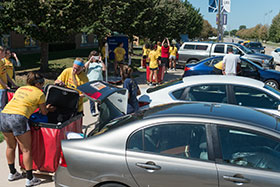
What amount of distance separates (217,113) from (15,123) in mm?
2803

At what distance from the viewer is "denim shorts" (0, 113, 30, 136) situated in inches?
173

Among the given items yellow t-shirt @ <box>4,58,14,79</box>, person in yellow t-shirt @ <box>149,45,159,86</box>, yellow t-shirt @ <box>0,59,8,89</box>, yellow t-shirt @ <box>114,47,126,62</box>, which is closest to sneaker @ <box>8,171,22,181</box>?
yellow t-shirt @ <box>0,59,8,89</box>

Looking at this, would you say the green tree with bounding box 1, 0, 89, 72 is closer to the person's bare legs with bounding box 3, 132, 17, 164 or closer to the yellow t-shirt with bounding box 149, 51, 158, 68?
the yellow t-shirt with bounding box 149, 51, 158, 68

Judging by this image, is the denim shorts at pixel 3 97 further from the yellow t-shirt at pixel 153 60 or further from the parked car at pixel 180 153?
the yellow t-shirt at pixel 153 60

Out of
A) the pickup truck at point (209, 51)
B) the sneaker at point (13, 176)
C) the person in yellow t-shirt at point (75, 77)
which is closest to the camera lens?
the sneaker at point (13, 176)

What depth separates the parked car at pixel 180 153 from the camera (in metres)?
3.22

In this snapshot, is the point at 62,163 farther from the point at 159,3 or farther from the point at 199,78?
the point at 159,3

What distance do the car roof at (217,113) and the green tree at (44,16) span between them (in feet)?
32.3

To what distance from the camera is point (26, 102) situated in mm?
4457

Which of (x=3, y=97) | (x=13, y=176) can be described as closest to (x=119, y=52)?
(x=3, y=97)

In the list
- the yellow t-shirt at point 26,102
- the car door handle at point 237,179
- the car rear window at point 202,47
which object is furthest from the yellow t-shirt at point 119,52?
Result: the car door handle at point 237,179

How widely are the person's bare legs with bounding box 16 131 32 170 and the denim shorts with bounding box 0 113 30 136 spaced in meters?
0.09

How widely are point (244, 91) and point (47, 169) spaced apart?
389cm

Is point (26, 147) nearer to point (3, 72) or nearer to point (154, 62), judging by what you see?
point (3, 72)
